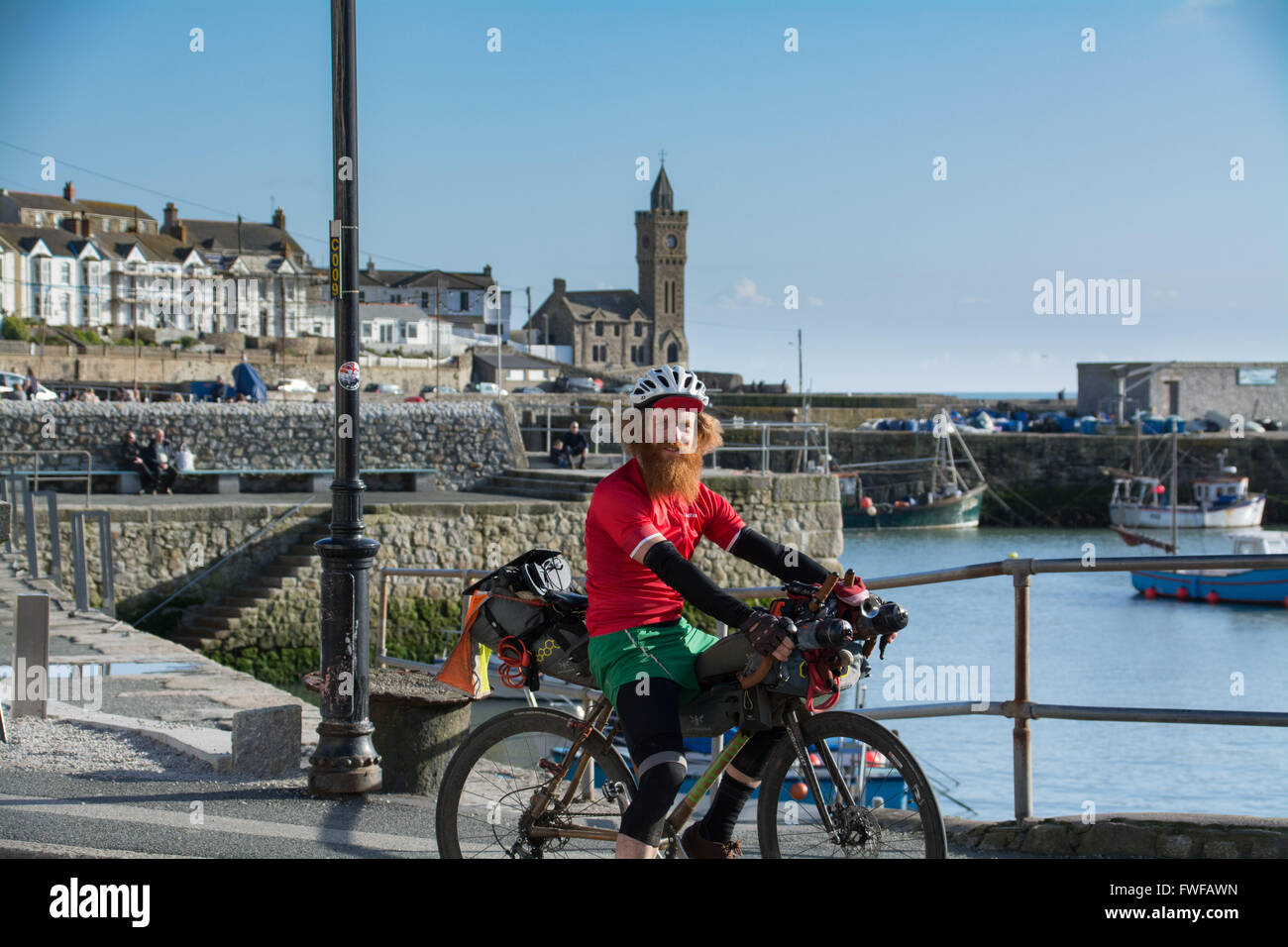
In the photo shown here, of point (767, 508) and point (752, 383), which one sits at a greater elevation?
point (752, 383)

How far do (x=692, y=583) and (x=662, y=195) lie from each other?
481 feet

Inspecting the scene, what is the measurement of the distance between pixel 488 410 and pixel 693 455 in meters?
24.8

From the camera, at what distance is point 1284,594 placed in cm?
3628

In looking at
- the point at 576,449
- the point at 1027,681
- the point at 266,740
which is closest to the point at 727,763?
the point at 1027,681

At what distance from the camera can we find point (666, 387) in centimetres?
407

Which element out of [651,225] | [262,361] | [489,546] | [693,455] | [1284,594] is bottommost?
[1284,594]

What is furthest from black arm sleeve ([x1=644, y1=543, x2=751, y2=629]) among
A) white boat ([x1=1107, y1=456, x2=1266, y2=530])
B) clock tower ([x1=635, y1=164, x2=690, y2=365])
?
clock tower ([x1=635, y1=164, x2=690, y2=365])

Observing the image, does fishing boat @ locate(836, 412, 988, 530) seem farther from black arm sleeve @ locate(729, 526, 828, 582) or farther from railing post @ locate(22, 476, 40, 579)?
black arm sleeve @ locate(729, 526, 828, 582)

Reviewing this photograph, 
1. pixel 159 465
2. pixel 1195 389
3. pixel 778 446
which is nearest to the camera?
pixel 159 465

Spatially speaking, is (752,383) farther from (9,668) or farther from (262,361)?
(9,668)

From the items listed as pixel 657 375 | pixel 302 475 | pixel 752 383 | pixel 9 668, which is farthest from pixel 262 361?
pixel 657 375

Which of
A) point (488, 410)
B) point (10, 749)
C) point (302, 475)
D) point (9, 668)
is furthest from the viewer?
point (488, 410)

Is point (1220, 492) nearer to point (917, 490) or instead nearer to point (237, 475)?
point (917, 490)

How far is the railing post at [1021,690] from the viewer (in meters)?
5.00
